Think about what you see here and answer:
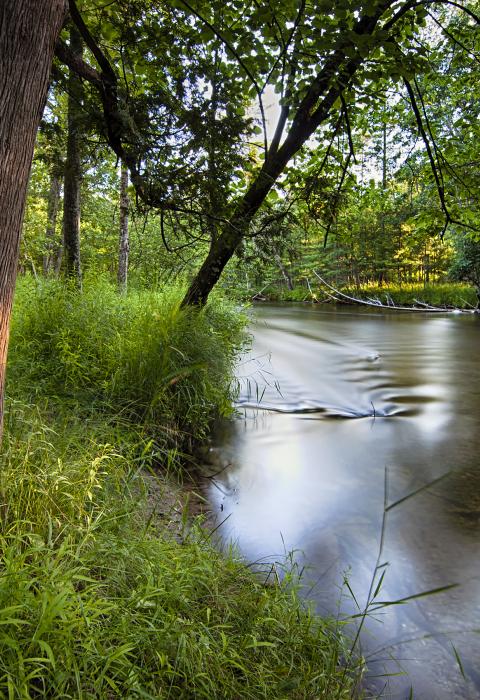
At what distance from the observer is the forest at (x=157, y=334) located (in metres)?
1.54

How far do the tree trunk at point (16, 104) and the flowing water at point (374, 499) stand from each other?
5.06 feet

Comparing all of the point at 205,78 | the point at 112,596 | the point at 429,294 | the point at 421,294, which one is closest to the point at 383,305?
the point at 205,78

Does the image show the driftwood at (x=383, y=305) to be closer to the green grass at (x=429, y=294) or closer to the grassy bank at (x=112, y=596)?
the green grass at (x=429, y=294)

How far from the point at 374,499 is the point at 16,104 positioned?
12.8 ft

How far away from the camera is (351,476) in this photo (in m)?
4.44

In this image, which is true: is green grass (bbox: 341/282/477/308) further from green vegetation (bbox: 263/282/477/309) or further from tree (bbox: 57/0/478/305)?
tree (bbox: 57/0/478/305)

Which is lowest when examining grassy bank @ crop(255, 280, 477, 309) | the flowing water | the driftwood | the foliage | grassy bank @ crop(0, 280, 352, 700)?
the flowing water

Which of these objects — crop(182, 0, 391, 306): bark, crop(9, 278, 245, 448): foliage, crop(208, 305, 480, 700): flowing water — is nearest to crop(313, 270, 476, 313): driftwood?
crop(208, 305, 480, 700): flowing water

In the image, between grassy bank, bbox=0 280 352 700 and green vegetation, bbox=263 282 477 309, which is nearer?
grassy bank, bbox=0 280 352 700

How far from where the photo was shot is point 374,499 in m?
3.93

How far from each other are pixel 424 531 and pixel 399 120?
6322 millimetres

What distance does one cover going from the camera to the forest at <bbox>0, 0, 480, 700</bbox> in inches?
60.7

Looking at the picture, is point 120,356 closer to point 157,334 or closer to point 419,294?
point 157,334

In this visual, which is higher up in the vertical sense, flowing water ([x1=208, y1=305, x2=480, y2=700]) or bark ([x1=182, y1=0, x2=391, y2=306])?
bark ([x1=182, y1=0, x2=391, y2=306])
